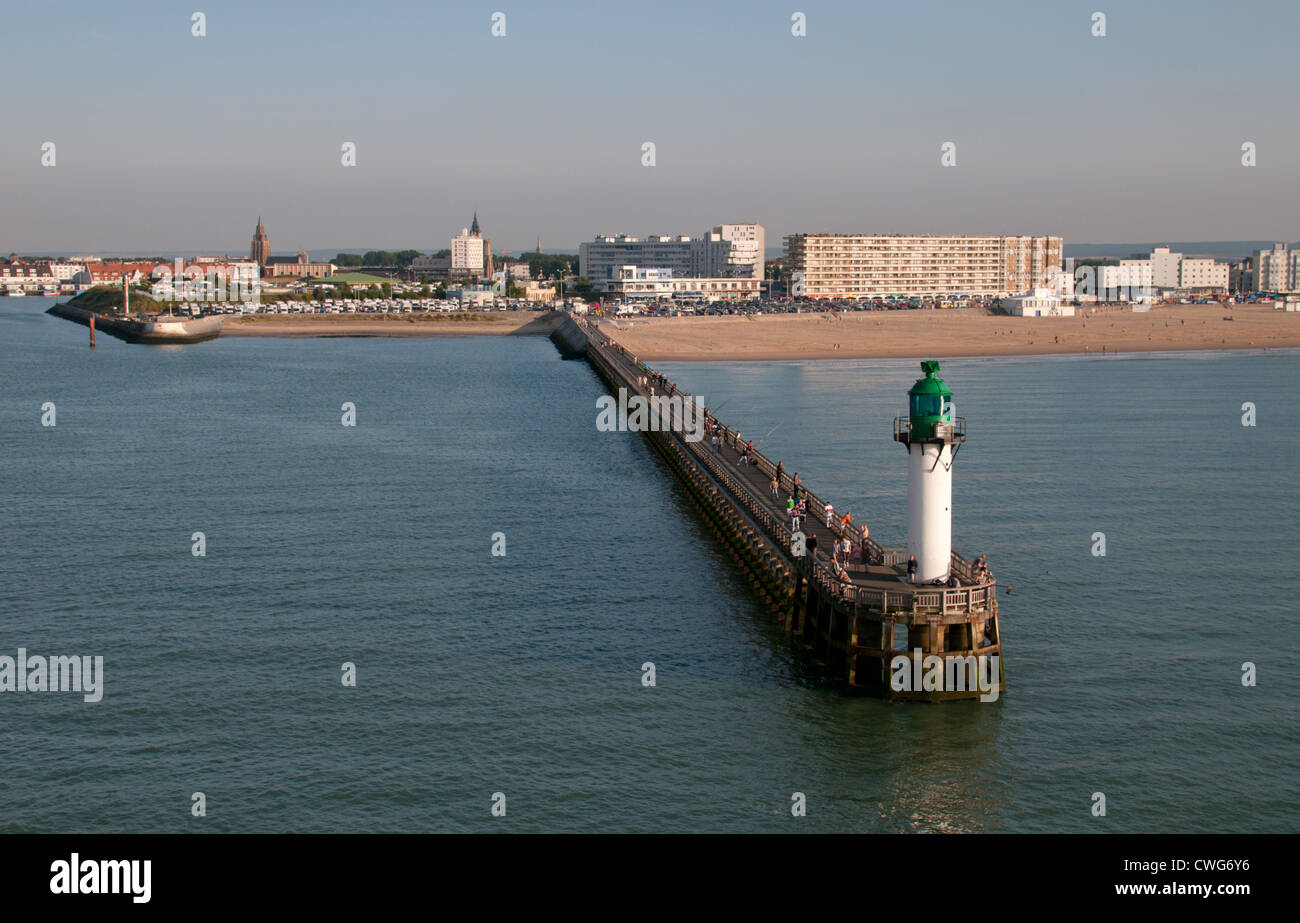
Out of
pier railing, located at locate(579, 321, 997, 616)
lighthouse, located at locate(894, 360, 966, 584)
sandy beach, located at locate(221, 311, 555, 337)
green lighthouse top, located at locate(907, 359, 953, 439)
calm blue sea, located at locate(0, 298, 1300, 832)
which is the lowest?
calm blue sea, located at locate(0, 298, 1300, 832)

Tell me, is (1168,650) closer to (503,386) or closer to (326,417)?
(326,417)

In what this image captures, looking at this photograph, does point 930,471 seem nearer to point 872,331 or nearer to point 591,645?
point 591,645

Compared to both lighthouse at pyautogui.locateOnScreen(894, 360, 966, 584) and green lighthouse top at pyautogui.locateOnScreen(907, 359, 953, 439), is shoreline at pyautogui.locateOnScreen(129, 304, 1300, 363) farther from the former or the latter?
green lighthouse top at pyautogui.locateOnScreen(907, 359, 953, 439)

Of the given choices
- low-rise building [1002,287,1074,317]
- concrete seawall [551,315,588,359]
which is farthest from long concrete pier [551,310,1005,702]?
low-rise building [1002,287,1074,317]

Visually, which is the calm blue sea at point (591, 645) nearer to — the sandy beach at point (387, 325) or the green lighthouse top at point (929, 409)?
the green lighthouse top at point (929, 409)
